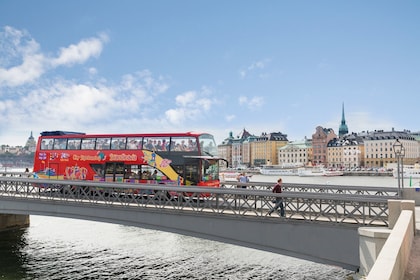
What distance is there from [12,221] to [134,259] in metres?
13.9

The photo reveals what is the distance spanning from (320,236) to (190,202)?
624 centimetres

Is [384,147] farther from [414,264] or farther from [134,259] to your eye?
[414,264]

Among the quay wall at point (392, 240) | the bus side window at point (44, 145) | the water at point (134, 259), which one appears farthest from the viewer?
the bus side window at point (44, 145)

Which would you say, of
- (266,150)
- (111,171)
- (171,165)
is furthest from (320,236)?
(266,150)

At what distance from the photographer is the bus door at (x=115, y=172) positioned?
25141 mm

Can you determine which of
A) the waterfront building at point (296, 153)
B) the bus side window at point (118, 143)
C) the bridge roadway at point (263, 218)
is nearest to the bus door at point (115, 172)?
the bus side window at point (118, 143)

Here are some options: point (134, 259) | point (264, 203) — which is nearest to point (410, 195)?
point (264, 203)

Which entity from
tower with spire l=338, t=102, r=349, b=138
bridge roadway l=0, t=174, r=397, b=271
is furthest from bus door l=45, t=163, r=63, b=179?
tower with spire l=338, t=102, r=349, b=138

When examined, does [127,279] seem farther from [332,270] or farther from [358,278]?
[358,278]

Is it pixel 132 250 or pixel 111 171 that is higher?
pixel 111 171

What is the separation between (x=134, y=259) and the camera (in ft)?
75.9

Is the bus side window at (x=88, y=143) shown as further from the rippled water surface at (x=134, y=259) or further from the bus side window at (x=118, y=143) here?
the rippled water surface at (x=134, y=259)

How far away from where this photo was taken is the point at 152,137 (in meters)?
24.2

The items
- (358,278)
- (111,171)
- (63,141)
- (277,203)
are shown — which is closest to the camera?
(358,278)
